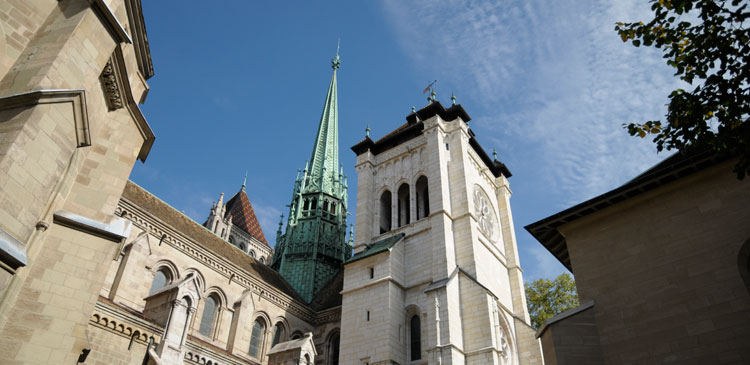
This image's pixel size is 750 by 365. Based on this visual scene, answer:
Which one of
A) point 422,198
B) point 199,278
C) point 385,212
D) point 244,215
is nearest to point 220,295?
point 199,278

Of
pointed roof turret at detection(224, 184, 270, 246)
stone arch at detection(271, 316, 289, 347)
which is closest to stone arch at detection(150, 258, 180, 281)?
stone arch at detection(271, 316, 289, 347)

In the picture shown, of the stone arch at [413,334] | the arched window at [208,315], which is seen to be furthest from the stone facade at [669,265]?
the arched window at [208,315]

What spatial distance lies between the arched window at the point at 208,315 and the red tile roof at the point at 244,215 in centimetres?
2414

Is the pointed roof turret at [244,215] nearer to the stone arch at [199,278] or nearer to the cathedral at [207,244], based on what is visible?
the cathedral at [207,244]

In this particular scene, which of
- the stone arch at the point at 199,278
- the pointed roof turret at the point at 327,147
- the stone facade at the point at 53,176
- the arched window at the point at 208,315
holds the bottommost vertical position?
the stone facade at the point at 53,176

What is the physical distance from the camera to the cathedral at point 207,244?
260 inches

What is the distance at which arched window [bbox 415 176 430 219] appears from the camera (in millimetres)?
24916

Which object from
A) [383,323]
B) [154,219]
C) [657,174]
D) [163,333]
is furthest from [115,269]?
[657,174]

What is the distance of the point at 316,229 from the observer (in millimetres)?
30156

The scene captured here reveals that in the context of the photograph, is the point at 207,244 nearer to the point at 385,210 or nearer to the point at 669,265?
the point at 385,210

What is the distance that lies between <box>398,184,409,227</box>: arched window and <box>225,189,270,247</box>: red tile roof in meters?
22.1

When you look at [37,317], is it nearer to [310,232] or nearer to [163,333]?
[163,333]

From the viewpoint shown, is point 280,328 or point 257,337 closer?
point 257,337

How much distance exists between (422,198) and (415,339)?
810 cm
